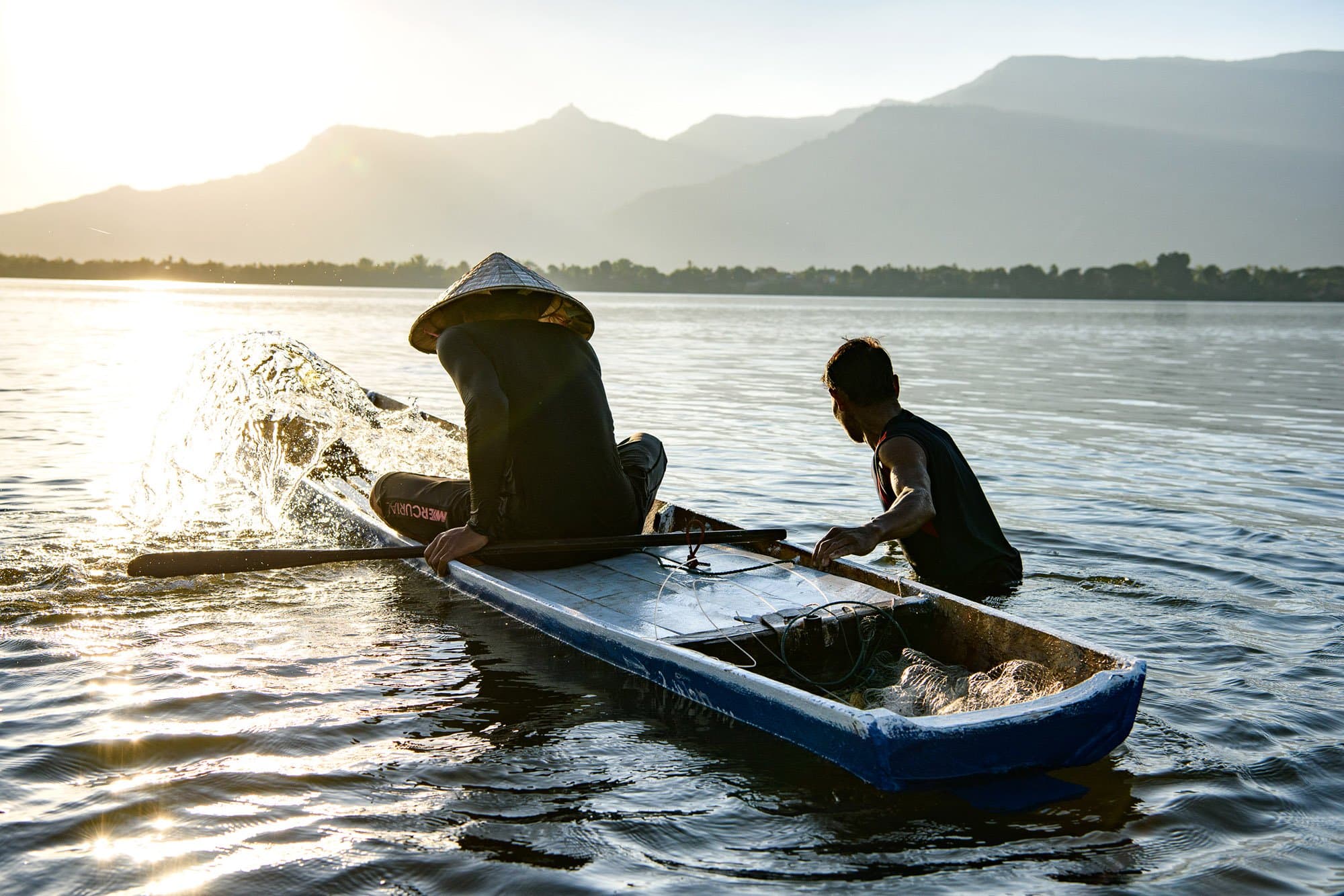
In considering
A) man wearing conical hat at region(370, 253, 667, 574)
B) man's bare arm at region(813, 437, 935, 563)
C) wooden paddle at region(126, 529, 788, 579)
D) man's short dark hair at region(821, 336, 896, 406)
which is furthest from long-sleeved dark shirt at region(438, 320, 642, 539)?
man's bare arm at region(813, 437, 935, 563)

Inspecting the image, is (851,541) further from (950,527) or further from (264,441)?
(264,441)

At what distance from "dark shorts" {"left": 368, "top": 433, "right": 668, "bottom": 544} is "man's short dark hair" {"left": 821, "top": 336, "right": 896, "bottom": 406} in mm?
1521

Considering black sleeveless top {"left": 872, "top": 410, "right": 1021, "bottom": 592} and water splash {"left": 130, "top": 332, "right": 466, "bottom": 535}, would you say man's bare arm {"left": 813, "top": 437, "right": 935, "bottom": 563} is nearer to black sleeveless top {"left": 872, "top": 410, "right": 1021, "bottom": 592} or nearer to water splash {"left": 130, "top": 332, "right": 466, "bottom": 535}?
black sleeveless top {"left": 872, "top": 410, "right": 1021, "bottom": 592}

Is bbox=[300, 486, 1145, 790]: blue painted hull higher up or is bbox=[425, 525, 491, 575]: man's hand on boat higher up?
bbox=[425, 525, 491, 575]: man's hand on boat

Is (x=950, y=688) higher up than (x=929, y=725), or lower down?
lower down

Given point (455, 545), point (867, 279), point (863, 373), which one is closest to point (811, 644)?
point (863, 373)

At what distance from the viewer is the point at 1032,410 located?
20078 mm

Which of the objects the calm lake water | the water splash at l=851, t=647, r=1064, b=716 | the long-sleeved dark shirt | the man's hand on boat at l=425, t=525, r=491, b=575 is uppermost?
the long-sleeved dark shirt

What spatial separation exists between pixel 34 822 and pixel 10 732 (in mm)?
1048

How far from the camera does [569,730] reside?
5.39 m

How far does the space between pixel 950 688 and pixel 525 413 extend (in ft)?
9.02

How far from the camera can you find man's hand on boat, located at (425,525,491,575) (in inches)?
255

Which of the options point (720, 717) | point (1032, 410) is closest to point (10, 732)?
point (720, 717)

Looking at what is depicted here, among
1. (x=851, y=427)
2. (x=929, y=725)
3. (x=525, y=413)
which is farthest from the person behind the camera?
(x=851, y=427)
